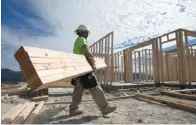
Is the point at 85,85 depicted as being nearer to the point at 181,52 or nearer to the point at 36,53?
the point at 36,53

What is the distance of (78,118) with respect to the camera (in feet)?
10.4

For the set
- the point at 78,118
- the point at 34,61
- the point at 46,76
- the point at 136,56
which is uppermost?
the point at 136,56

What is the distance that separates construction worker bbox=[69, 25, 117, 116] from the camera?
3205 mm

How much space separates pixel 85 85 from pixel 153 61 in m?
7.17

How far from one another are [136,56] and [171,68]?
7.44ft

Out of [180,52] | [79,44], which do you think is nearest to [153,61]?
[180,52]

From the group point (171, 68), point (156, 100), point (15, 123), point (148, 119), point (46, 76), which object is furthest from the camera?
point (171, 68)

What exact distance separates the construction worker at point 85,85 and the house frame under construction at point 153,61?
14.9ft

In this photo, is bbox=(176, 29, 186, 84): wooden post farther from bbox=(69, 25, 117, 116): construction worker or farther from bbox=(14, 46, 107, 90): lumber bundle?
bbox=(14, 46, 107, 90): lumber bundle

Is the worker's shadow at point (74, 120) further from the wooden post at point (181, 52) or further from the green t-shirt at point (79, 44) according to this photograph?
the wooden post at point (181, 52)

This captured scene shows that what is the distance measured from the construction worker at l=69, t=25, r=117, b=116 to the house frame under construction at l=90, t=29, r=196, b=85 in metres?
4.54

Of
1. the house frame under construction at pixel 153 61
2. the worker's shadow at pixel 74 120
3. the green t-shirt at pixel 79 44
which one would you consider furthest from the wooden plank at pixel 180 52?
the worker's shadow at pixel 74 120

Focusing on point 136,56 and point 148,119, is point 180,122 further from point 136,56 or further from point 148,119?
point 136,56

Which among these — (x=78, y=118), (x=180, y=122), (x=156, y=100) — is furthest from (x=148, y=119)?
(x=156, y=100)
